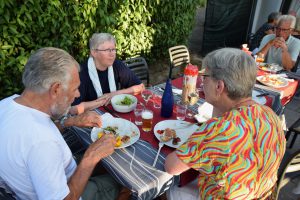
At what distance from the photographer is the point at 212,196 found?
1.58 metres

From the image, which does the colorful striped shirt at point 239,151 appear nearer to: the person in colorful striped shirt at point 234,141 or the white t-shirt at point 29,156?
the person in colorful striped shirt at point 234,141

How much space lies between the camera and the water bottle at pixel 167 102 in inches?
91.0

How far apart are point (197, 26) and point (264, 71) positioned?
7.22m

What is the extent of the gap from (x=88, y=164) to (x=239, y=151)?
95 cm

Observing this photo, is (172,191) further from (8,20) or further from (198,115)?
(8,20)

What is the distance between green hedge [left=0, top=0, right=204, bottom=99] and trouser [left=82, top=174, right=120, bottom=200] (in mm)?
2313

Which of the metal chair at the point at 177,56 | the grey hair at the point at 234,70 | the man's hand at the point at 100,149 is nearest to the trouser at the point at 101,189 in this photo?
the man's hand at the point at 100,149

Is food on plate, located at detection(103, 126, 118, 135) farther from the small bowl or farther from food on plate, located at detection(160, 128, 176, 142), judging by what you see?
food on plate, located at detection(160, 128, 176, 142)

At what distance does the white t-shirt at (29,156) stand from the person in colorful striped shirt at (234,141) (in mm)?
701

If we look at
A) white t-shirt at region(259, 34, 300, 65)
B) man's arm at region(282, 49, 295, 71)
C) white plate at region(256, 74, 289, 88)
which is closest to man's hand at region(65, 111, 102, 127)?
white plate at region(256, 74, 289, 88)

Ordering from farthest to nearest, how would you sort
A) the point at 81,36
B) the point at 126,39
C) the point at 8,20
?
1. the point at 126,39
2. the point at 81,36
3. the point at 8,20

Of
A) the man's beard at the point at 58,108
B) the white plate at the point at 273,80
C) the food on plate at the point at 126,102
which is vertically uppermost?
the man's beard at the point at 58,108

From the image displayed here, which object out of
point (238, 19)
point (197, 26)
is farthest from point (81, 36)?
point (197, 26)

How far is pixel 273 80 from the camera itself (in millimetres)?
3238
